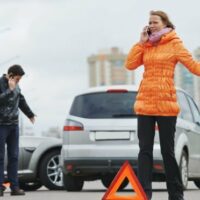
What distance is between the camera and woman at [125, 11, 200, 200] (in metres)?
9.16

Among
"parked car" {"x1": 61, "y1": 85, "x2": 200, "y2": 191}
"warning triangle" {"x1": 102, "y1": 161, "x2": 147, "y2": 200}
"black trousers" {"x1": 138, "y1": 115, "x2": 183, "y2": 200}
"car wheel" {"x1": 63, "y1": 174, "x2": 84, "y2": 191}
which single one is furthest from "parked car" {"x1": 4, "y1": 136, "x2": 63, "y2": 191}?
"warning triangle" {"x1": 102, "y1": 161, "x2": 147, "y2": 200}

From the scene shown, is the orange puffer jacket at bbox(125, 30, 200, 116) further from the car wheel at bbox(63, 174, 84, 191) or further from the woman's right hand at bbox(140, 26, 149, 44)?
the car wheel at bbox(63, 174, 84, 191)

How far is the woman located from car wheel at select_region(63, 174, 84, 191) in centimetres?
616

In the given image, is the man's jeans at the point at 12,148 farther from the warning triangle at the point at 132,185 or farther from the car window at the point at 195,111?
the warning triangle at the point at 132,185

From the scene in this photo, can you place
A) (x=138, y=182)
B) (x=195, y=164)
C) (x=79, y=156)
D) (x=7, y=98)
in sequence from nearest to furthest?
1. (x=138, y=182)
2. (x=7, y=98)
3. (x=79, y=156)
4. (x=195, y=164)

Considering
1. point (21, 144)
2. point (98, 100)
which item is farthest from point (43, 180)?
point (98, 100)

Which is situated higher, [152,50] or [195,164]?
[152,50]

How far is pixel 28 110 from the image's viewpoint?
47.4 ft

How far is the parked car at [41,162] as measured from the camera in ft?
53.5

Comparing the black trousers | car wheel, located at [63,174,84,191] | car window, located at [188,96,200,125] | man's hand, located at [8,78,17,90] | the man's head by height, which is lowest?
car wheel, located at [63,174,84,191]

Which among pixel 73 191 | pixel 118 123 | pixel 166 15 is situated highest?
pixel 166 15

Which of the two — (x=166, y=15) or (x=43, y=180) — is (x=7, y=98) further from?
(x=166, y=15)

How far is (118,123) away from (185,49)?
18.2 ft

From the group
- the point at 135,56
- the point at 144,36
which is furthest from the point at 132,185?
the point at 144,36
